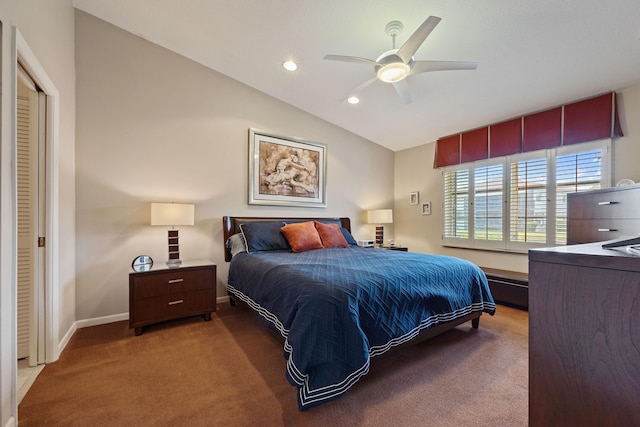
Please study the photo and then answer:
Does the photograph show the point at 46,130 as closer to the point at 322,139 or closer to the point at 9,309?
the point at 9,309

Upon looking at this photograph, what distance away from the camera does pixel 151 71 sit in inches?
123

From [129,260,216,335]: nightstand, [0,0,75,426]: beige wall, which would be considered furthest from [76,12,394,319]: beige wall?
[129,260,216,335]: nightstand

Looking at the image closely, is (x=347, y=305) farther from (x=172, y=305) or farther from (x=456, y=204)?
(x=456, y=204)

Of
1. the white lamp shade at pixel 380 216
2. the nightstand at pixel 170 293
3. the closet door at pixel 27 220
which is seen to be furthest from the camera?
the white lamp shade at pixel 380 216

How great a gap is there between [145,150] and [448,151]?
4.28m

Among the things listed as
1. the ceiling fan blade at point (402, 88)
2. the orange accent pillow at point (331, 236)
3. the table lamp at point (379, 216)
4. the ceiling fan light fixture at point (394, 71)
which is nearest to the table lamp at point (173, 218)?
the orange accent pillow at point (331, 236)

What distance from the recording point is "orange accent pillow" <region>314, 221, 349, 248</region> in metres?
3.58

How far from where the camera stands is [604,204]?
251cm

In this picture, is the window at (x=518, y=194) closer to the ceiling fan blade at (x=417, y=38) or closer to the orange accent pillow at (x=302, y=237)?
the orange accent pillow at (x=302, y=237)

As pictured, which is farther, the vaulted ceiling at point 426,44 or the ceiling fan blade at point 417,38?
the vaulted ceiling at point 426,44

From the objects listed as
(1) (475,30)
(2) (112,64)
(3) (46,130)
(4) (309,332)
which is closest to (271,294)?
(4) (309,332)

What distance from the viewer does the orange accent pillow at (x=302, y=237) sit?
3.29m

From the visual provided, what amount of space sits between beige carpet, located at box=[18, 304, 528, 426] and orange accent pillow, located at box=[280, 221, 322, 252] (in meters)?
1.08

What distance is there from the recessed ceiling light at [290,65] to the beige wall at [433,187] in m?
2.75
